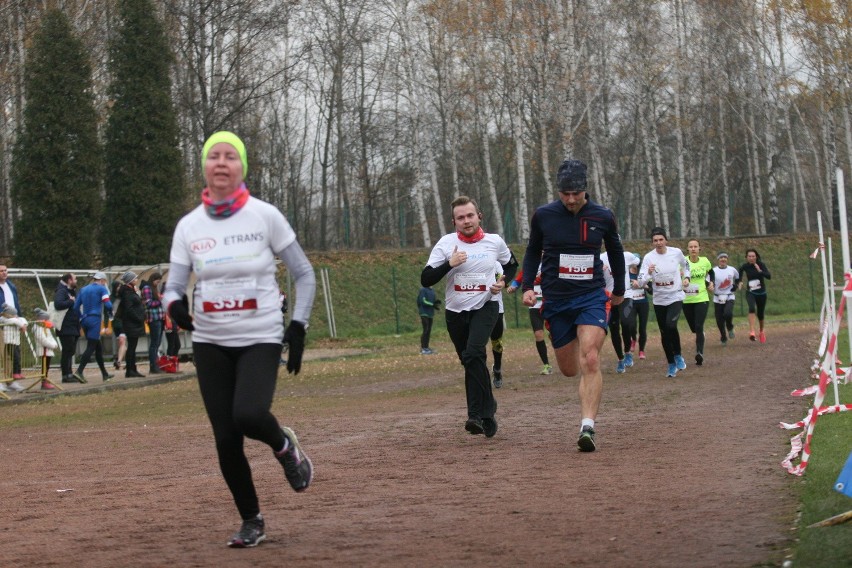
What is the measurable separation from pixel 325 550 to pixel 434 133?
5867 cm

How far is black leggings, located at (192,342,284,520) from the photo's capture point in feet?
18.7

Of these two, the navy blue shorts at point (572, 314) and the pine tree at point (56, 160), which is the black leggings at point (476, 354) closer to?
the navy blue shorts at point (572, 314)

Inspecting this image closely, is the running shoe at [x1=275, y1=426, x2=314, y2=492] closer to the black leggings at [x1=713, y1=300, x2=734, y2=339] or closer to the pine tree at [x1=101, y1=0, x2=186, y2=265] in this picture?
the black leggings at [x1=713, y1=300, x2=734, y2=339]

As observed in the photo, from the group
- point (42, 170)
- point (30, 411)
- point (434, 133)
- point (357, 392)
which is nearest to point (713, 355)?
point (357, 392)

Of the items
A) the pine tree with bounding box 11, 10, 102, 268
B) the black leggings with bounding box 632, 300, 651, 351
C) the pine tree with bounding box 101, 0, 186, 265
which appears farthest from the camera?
the pine tree with bounding box 101, 0, 186, 265

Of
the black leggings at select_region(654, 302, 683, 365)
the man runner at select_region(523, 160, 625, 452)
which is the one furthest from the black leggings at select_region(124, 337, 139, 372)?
the man runner at select_region(523, 160, 625, 452)

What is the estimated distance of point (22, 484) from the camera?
897 centimetres

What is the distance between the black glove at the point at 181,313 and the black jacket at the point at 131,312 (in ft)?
56.8

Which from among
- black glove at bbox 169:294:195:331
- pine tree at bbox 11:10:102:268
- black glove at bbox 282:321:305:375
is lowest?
black glove at bbox 282:321:305:375

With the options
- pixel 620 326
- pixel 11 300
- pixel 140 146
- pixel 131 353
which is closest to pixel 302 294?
pixel 620 326

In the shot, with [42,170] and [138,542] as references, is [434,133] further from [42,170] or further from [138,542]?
[138,542]

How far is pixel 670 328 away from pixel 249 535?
12024 mm

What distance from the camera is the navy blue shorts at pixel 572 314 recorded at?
9.44 metres

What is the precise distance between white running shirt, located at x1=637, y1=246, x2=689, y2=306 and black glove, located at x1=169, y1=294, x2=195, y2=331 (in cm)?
1262
